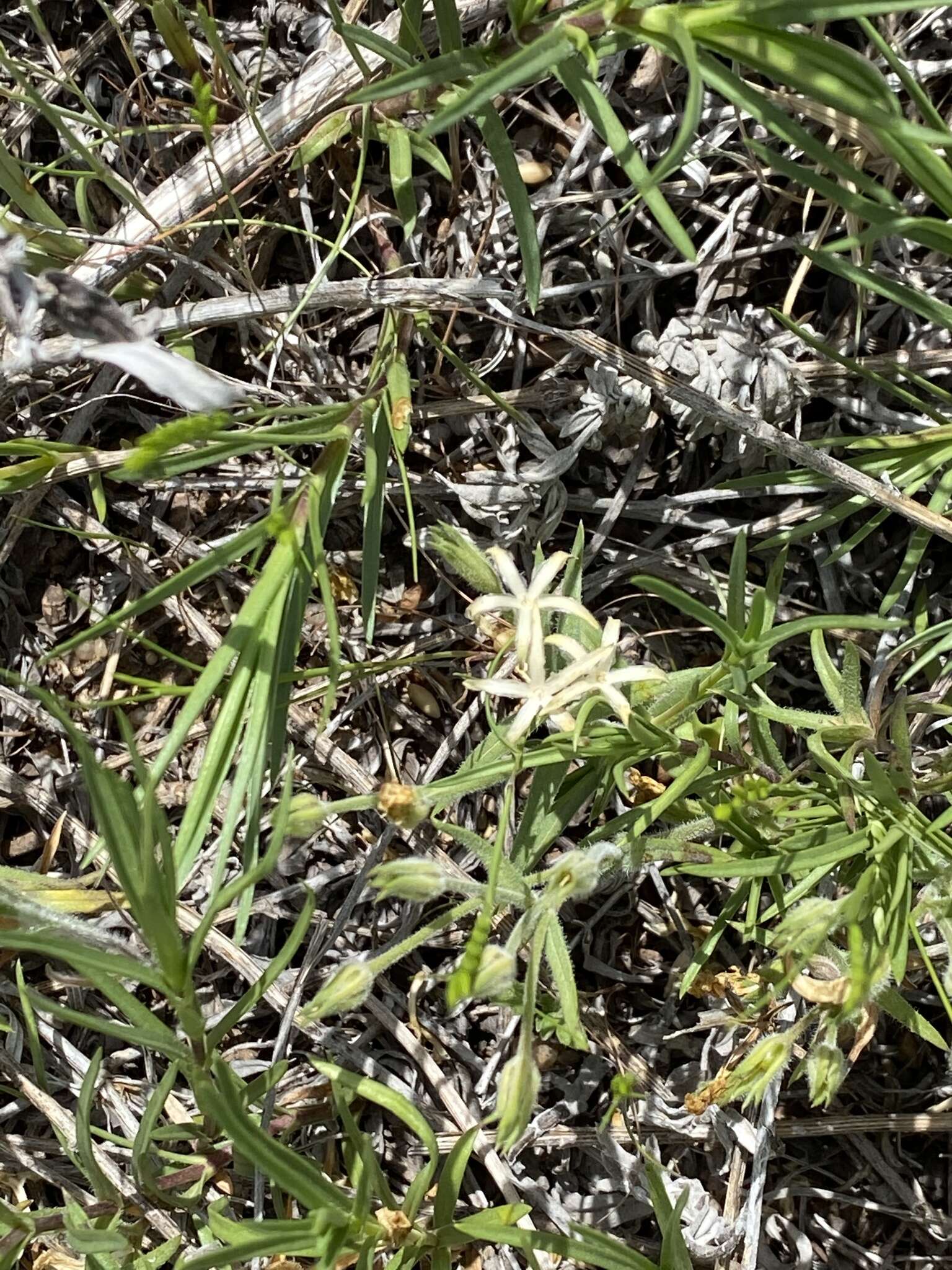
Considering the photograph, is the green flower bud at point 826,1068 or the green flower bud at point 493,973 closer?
the green flower bud at point 493,973

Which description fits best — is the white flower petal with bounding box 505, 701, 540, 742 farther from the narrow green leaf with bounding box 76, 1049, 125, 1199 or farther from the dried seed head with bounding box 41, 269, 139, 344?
the narrow green leaf with bounding box 76, 1049, 125, 1199

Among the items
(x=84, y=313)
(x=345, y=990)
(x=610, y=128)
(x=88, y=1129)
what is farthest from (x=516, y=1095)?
(x=610, y=128)

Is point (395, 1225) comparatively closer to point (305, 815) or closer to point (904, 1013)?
point (305, 815)

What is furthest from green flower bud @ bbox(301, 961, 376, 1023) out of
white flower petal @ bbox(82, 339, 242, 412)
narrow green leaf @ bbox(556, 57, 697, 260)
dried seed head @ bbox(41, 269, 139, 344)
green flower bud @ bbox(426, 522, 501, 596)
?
narrow green leaf @ bbox(556, 57, 697, 260)

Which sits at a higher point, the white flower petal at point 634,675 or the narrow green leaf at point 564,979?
the white flower petal at point 634,675

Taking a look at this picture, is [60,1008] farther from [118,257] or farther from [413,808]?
[118,257]

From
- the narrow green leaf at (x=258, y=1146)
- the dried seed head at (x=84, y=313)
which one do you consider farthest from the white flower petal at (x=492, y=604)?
the narrow green leaf at (x=258, y=1146)

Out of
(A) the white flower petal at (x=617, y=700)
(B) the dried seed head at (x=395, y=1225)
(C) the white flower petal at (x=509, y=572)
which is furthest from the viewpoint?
(B) the dried seed head at (x=395, y=1225)

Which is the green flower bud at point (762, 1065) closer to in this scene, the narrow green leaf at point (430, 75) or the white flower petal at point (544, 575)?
the white flower petal at point (544, 575)
